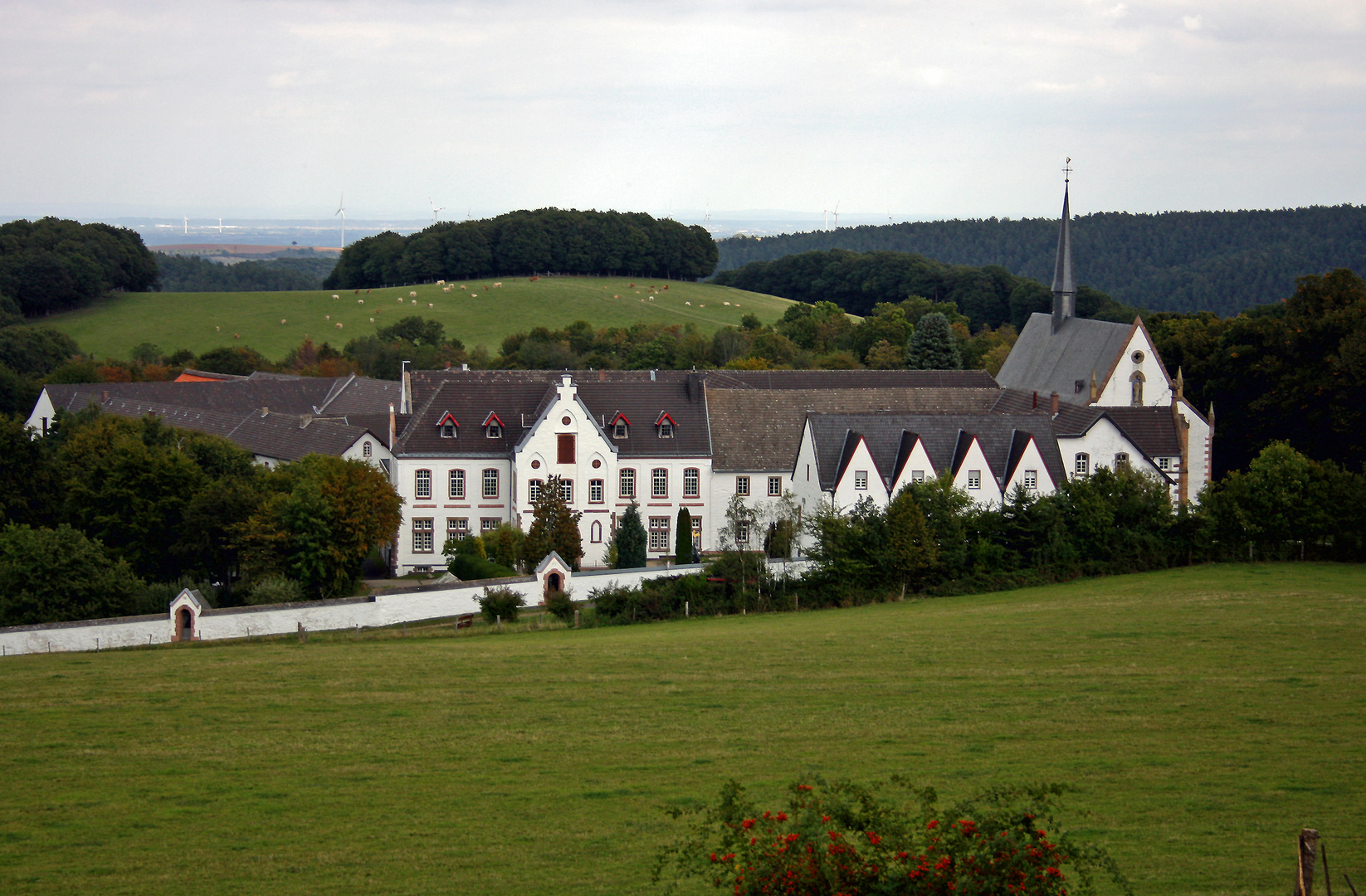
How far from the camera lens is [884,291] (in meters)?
172

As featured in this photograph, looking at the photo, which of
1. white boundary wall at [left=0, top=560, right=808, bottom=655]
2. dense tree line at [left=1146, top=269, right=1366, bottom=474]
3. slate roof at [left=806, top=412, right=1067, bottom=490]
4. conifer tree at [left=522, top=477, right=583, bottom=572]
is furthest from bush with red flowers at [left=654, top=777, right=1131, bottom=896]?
dense tree line at [left=1146, top=269, right=1366, bottom=474]

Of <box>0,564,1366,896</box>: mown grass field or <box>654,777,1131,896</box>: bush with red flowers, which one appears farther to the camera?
<box>0,564,1366,896</box>: mown grass field

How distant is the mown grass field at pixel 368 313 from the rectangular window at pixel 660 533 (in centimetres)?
6974

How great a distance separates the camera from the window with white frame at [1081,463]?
58062mm

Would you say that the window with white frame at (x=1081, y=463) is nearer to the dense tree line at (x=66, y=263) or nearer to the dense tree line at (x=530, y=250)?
the dense tree line at (x=66, y=263)

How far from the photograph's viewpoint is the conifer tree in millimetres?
52312

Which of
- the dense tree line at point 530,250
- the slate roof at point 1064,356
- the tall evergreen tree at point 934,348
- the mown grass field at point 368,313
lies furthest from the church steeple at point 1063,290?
the dense tree line at point 530,250

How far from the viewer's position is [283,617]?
139ft

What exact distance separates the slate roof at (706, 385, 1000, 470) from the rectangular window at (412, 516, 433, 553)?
45.3 ft

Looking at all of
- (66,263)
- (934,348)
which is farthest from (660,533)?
(66,263)

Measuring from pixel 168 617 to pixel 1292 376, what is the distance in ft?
181

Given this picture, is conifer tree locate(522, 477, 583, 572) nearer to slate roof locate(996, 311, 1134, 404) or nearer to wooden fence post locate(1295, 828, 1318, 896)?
slate roof locate(996, 311, 1134, 404)

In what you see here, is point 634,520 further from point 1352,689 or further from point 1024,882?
point 1024,882

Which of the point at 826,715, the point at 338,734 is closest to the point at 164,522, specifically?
the point at 338,734
